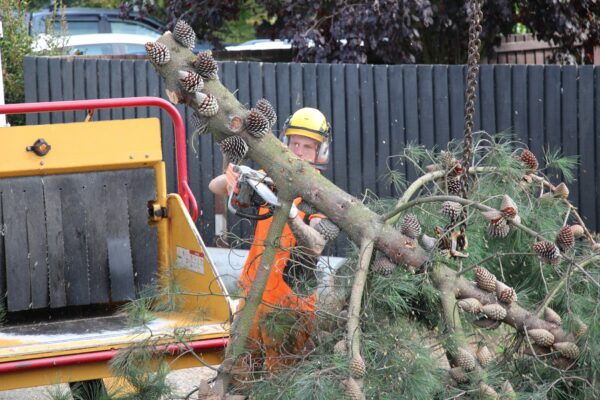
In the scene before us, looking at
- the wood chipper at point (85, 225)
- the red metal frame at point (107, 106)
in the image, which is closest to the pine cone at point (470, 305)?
the wood chipper at point (85, 225)

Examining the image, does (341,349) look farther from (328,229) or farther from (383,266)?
(328,229)

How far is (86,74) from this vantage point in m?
9.27

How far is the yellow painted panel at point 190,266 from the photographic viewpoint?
4711 mm

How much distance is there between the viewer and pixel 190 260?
5160mm

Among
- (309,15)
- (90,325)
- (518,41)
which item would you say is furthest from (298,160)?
(518,41)

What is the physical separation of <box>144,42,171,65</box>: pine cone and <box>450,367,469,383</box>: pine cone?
1.36 metres

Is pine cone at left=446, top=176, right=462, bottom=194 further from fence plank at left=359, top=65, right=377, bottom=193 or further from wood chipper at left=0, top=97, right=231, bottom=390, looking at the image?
A: fence plank at left=359, top=65, right=377, bottom=193

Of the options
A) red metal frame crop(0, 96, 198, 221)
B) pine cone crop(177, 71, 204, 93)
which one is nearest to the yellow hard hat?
red metal frame crop(0, 96, 198, 221)

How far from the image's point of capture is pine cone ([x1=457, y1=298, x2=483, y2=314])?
321cm

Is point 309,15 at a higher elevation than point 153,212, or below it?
higher

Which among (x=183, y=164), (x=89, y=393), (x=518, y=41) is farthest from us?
(x=518, y=41)

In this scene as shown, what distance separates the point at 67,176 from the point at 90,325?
2.74 ft

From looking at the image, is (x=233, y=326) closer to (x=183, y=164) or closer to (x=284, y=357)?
(x=284, y=357)

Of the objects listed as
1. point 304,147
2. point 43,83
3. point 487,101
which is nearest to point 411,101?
point 487,101
